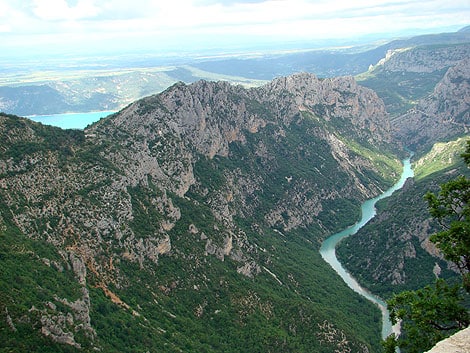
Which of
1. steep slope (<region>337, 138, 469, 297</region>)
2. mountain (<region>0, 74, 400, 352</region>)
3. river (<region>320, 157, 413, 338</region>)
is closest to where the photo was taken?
mountain (<region>0, 74, 400, 352</region>)

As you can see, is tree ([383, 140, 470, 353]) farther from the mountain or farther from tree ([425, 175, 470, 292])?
the mountain

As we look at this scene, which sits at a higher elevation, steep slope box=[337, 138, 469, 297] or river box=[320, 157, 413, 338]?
steep slope box=[337, 138, 469, 297]

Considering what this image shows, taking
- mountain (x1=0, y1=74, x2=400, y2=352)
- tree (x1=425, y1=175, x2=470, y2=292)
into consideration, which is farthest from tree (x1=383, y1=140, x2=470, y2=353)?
mountain (x1=0, y1=74, x2=400, y2=352)

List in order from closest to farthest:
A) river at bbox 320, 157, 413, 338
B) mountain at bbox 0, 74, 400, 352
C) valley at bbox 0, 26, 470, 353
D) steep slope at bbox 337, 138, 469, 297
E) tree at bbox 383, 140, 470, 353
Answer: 1. tree at bbox 383, 140, 470, 353
2. mountain at bbox 0, 74, 400, 352
3. valley at bbox 0, 26, 470, 353
4. river at bbox 320, 157, 413, 338
5. steep slope at bbox 337, 138, 469, 297

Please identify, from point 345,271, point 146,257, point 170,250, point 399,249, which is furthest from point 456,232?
point 345,271

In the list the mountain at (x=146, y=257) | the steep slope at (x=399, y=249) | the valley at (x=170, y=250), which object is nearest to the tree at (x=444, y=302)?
the mountain at (x=146, y=257)

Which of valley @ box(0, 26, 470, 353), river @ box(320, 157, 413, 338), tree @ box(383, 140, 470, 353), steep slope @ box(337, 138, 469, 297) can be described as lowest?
river @ box(320, 157, 413, 338)

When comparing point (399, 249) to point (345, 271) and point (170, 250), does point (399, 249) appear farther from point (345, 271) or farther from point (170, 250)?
point (170, 250)

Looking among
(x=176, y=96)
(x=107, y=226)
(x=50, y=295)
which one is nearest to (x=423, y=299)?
(x=50, y=295)
